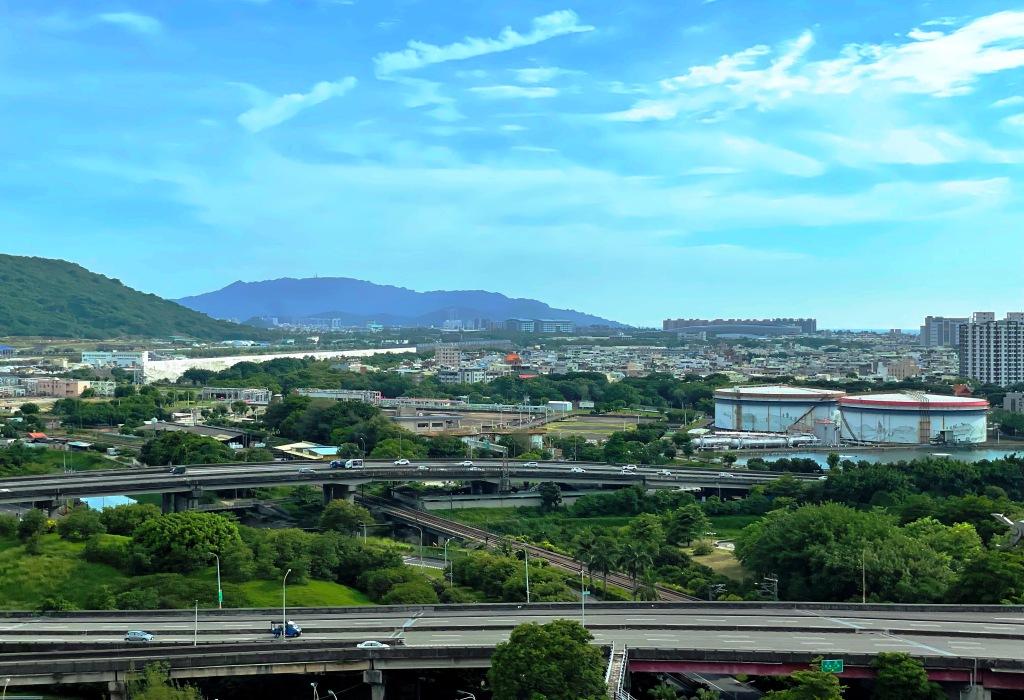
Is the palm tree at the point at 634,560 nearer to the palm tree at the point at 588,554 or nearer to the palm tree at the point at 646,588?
the palm tree at the point at 646,588

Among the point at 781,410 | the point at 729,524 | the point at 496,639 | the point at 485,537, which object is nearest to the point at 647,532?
the point at 485,537

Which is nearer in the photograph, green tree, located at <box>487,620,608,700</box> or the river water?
green tree, located at <box>487,620,608,700</box>

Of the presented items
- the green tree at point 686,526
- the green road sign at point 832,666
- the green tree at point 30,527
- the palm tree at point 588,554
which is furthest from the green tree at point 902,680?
the green tree at point 30,527

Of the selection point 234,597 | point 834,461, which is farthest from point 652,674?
point 834,461

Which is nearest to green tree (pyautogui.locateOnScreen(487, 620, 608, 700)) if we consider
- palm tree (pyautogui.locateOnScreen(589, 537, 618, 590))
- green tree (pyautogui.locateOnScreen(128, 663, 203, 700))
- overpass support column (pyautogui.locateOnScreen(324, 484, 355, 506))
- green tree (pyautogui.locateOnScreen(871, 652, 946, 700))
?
green tree (pyautogui.locateOnScreen(871, 652, 946, 700))

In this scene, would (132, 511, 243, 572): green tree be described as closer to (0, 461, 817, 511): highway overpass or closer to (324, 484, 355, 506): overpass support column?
(0, 461, 817, 511): highway overpass
